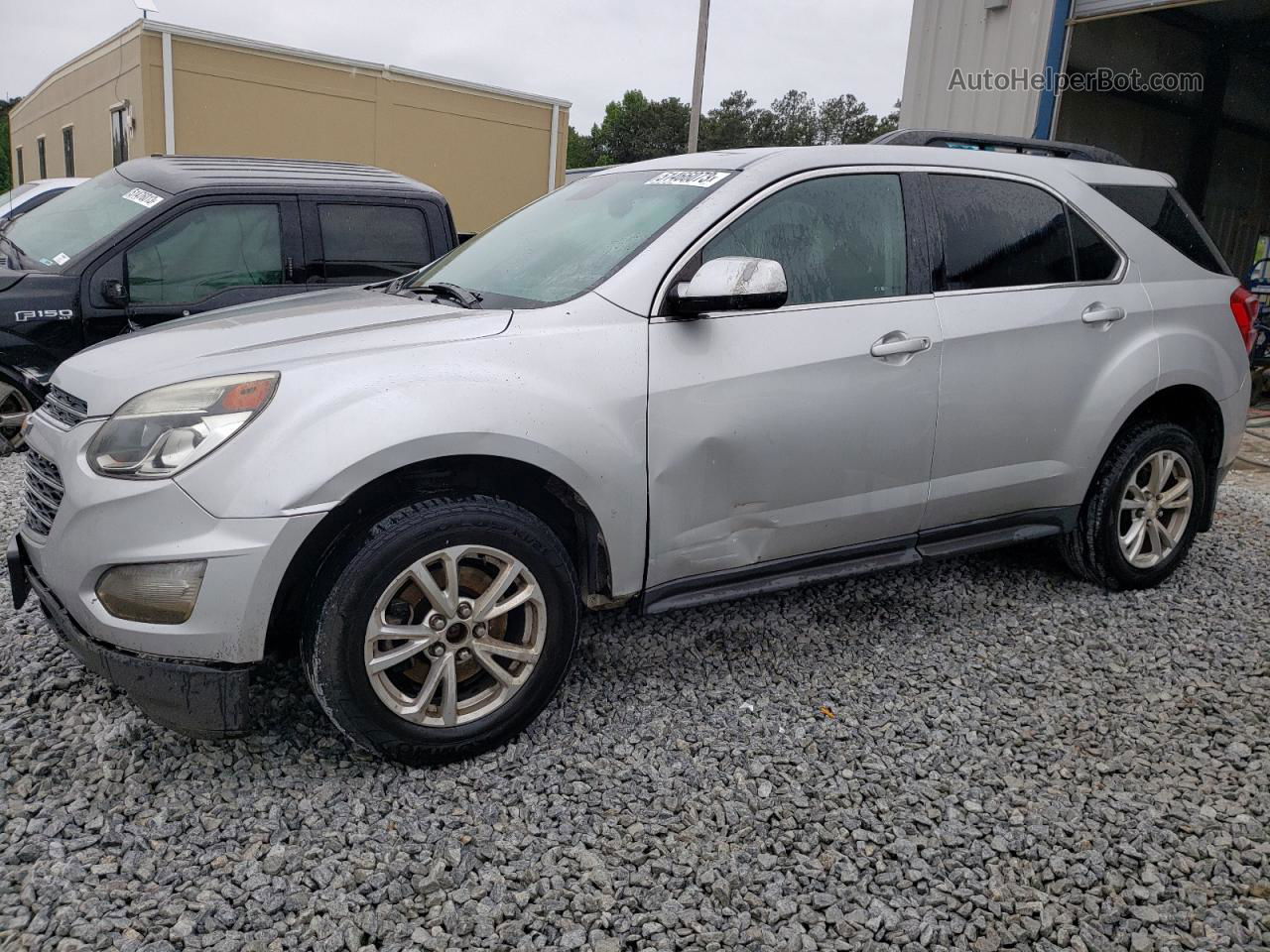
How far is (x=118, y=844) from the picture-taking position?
2359 mm

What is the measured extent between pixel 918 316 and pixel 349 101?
607 inches

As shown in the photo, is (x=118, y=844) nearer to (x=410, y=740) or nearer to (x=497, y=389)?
(x=410, y=740)

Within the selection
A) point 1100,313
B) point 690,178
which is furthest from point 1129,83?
point 690,178

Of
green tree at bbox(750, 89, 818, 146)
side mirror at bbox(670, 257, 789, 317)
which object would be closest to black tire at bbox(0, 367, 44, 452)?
side mirror at bbox(670, 257, 789, 317)

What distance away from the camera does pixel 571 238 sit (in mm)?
3279

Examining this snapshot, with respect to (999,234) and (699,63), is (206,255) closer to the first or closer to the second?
(999,234)

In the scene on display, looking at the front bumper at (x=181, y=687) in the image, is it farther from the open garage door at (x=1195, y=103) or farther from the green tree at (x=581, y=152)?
the green tree at (x=581, y=152)

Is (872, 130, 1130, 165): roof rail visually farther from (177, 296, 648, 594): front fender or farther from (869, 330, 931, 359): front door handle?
(177, 296, 648, 594): front fender

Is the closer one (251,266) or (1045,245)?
(1045,245)

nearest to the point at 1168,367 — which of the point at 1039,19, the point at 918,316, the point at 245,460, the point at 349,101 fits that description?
the point at 918,316

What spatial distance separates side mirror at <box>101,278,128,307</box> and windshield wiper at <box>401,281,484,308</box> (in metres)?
2.70

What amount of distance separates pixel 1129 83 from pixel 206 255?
1016cm

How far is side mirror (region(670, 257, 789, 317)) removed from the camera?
108 inches

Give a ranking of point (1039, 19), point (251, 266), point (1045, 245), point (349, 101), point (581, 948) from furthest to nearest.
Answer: point (349, 101)
point (1039, 19)
point (251, 266)
point (1045, 245)
point (581, 948)
